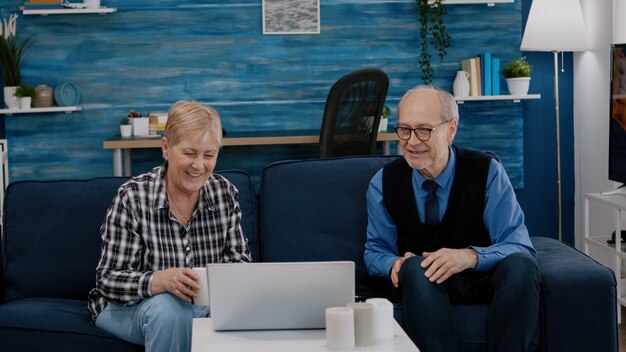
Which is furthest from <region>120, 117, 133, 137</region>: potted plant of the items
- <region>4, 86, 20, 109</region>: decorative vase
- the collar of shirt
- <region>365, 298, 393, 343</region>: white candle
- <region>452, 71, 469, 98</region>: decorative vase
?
<region>365, 298, 393, 343</region>: white candle

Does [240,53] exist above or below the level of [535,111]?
above

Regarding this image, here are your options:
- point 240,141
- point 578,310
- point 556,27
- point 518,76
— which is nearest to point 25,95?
point 240,141

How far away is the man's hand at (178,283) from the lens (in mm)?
2510

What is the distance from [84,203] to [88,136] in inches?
108

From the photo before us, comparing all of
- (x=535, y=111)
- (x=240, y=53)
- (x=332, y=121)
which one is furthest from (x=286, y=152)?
(x=535, y=111)

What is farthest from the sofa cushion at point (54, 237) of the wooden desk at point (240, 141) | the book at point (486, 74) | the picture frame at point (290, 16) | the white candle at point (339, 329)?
the book at point (486, 74)

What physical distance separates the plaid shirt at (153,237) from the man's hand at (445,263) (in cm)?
55

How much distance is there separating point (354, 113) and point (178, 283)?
2613mm

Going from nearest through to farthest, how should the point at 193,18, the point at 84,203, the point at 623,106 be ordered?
1. the point at 84,203
2. the point at 623,106
3. the point at 193,18

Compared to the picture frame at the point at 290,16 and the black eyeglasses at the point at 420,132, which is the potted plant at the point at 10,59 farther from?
the black eyeglasses at the point at 420,132

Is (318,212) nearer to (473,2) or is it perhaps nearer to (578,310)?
(578,310)

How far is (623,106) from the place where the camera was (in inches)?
177

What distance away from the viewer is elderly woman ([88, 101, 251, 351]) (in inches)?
101

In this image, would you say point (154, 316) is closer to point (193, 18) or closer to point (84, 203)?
point (84, 203)
